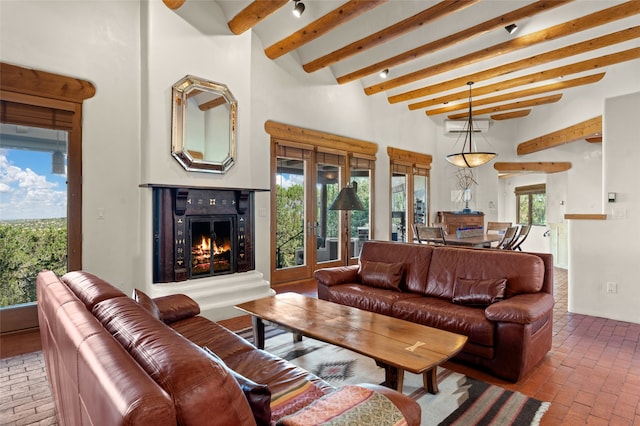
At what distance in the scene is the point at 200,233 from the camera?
4.28m

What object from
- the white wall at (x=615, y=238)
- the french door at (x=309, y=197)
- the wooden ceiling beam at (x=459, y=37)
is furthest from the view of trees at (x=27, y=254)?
the white wall at (x=615, y=238)

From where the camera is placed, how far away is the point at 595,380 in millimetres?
2635

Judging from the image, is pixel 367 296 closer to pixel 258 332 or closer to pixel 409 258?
pixel 409 258

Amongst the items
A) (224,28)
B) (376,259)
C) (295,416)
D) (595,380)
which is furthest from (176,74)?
(595,380)

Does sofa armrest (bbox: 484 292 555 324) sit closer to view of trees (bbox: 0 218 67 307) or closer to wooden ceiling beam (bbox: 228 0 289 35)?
wooden ceiling beam (bbox: 228 0 289 35)

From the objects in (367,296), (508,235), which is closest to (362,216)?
(508,235)

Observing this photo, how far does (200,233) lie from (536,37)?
4889 mm

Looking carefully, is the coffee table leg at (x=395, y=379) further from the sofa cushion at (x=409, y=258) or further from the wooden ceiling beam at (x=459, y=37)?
the wooden ceiling beam at (x=459, y=37)

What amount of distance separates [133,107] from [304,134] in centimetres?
257

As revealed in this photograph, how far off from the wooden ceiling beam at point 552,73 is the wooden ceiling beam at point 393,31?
234 centimetres

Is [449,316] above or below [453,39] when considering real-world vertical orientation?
below

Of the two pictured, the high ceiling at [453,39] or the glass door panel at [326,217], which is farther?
the glass door panel at [326,217]

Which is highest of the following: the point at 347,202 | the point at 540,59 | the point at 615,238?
the point at 540,59

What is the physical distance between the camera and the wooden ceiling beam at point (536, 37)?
3.86 meters
